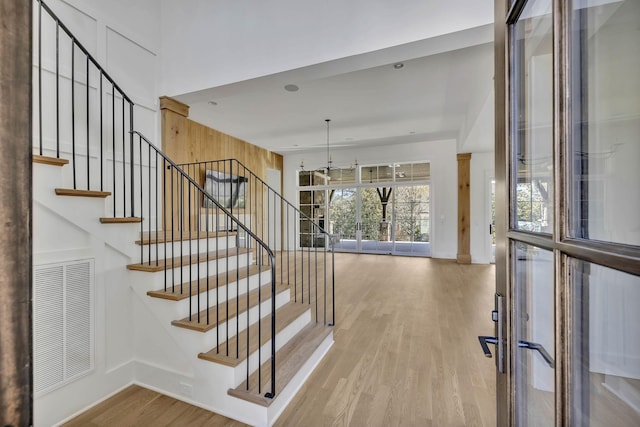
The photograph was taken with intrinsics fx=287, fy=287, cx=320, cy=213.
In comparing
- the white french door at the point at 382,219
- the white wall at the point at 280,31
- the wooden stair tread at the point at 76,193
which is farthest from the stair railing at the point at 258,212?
the wooden stair tread at the point at 76,193

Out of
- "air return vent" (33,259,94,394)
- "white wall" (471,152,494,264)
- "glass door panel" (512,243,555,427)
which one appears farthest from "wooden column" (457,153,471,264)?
"air return vent" (33,259,94,394)

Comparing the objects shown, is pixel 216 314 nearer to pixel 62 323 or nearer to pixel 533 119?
pixel 62 323

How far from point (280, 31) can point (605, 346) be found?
3.20 meters

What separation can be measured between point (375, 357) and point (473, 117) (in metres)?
3.95

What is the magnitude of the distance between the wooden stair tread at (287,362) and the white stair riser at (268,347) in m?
0.03

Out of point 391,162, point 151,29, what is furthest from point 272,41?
point 391,162

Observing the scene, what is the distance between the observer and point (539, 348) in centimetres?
73

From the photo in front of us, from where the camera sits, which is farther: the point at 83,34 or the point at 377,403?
the point at 83,34

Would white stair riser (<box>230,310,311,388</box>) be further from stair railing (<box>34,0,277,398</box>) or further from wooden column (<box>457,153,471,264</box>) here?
wooden column (<box>457,153,471,264</box>)

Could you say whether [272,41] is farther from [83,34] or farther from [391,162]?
[391,162]

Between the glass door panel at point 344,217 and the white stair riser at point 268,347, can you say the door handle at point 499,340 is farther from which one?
the glass door panel at point 344,217

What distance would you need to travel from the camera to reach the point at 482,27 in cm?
219

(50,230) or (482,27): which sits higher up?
(482,27)

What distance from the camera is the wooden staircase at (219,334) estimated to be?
75.4 inches
